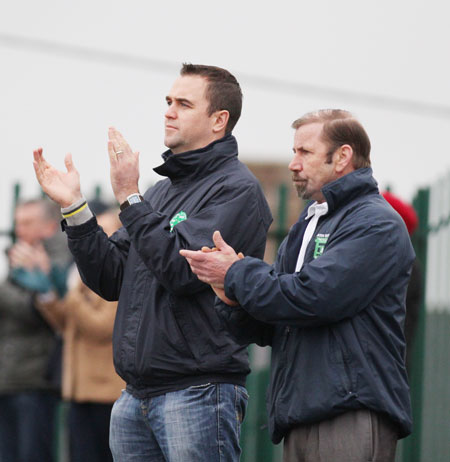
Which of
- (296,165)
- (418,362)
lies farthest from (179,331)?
(418,362)

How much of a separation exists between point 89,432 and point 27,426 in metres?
0.53

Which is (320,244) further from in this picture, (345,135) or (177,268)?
(177,268)

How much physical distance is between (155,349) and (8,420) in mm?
2890

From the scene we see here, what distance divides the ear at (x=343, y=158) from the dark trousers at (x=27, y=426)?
10.9 feet

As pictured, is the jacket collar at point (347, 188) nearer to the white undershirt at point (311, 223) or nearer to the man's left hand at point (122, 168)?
the white undershirt at point (311, 223)

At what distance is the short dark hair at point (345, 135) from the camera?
3852 mm

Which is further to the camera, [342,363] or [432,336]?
[432,336]

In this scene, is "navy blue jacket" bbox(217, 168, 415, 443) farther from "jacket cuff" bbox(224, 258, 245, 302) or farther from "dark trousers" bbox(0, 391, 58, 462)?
"dark trousers" bbox(0, 391, 58, 462)

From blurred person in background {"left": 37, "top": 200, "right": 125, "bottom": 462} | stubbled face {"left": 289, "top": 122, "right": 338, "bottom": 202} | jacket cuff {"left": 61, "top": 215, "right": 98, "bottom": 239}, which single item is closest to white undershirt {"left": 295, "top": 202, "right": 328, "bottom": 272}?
stubbled face {"left": 289, "top": 122, "right": 338, "bottom": 202}

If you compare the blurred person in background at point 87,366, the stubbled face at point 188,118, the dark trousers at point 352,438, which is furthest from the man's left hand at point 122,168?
the blurred person in background at point 87,366

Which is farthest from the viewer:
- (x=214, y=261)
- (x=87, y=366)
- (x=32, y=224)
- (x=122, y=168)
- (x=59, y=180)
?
(x=32, y=224)

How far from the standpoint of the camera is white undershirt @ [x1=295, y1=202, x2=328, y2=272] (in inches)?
152

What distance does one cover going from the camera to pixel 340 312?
Result: 3.52 m

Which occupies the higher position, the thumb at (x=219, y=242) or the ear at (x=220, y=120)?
the ear at (x=220, y=120)
